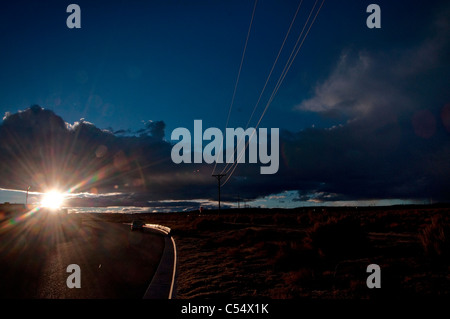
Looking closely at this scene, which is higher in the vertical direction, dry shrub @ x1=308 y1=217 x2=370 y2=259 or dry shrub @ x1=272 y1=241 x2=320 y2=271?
dry shrub @ x1=308 y1=217 x2=370 y2=259

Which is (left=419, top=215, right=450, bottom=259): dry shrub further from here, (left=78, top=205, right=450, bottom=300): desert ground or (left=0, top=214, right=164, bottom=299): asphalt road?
(left=0, top=214, right=164, bottom=299): asphalt road

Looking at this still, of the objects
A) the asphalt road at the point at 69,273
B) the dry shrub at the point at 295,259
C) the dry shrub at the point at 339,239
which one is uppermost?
the dry shrub at the point at 339,239

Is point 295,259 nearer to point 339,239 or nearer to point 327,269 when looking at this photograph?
point 327,269

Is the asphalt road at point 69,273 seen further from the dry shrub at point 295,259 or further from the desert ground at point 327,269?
the dry shrub at point 295,259

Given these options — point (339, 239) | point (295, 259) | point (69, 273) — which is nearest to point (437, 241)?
point (339, 239)

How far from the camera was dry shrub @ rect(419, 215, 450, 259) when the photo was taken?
11.6 m

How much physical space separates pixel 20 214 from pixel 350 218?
38378 millimetres

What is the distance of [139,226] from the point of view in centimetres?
4166

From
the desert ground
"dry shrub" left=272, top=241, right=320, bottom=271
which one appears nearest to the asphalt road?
the desert ground

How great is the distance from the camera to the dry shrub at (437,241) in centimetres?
1159

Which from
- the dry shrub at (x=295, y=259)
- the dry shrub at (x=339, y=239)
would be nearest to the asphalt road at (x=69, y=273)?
the dry shrub at (x=295, y=259)
